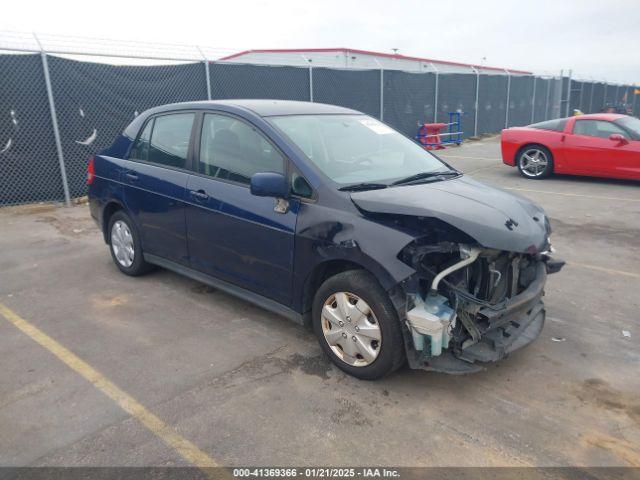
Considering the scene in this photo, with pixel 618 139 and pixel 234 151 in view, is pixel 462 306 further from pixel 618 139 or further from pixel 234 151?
pixel 618 139

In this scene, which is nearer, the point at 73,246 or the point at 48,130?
the point at 73,246

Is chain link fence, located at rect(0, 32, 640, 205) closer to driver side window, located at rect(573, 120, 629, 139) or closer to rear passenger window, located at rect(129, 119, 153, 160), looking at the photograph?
rear passenger window, located at rect(129, 119, 153, 160)

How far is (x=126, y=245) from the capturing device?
5.26 m

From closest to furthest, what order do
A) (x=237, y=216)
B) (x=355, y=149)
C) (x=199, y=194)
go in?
(x=237, y=216), (x=355, y=149), (x=199, y=194)

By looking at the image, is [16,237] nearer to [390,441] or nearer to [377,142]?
[377,142]

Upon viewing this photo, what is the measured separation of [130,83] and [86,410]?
25.6 feet

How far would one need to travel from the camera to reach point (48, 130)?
861 cm

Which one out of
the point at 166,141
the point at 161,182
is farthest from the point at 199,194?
the point at 166,141

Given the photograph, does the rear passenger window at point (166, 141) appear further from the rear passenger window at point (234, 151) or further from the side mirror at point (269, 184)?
the side mirror at point (269, 184)

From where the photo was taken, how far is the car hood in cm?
303

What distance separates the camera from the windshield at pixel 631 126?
389 inches

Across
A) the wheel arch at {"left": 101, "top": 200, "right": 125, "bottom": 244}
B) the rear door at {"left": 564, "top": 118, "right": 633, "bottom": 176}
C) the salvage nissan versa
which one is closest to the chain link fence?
the wheel arch at {"left": 101, "top": 200, "right": 125, "bottom": 244}

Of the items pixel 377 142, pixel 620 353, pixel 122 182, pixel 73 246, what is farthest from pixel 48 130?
pixel 620 353

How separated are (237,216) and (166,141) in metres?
1.32
